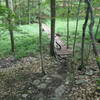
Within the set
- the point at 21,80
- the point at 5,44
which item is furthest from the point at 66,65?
the point at 5,44

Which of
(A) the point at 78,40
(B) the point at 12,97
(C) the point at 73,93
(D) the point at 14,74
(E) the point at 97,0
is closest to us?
(C) the point at 73,93

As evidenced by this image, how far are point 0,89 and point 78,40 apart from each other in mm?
8260

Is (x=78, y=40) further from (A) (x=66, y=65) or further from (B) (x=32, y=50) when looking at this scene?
(A) (x=66, y=65)

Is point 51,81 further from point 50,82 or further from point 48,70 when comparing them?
point 48,70

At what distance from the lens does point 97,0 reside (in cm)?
707

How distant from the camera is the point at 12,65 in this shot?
9.79 meters

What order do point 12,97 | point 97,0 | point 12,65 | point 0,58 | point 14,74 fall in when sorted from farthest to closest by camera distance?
point 0,58, point 12,65, point 14,74, point 97,0, point 12,97

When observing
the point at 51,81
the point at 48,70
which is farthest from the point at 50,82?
the point at 48,70

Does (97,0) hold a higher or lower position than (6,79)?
higher

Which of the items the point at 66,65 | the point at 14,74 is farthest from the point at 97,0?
the point at 14,74

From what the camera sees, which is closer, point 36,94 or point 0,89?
point 36,94

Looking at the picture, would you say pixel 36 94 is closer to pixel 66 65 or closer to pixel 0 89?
pixel 0 89

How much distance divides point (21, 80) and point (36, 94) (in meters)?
1.39

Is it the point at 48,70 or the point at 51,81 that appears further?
the point at 48,70
